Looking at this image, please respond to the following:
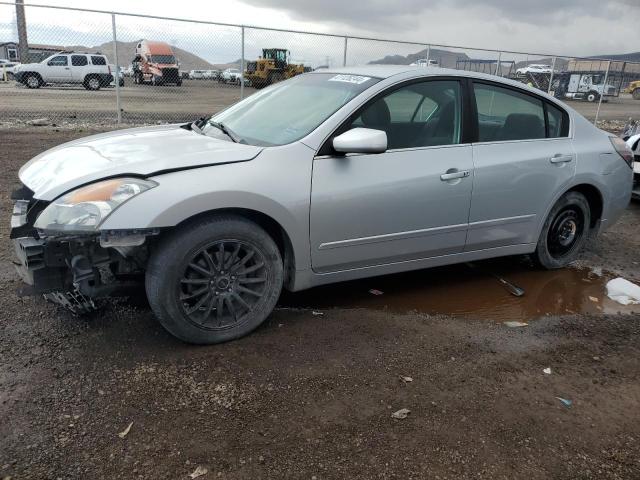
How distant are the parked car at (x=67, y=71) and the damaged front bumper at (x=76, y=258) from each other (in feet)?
67.8

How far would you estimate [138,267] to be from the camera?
10.4 feet

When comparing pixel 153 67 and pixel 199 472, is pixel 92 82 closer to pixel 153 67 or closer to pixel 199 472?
pixel 153 67

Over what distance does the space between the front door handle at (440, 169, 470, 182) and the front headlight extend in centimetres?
199

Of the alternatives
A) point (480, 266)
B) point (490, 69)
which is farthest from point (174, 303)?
point (490, 69)

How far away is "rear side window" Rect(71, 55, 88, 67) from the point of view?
23.2 meters

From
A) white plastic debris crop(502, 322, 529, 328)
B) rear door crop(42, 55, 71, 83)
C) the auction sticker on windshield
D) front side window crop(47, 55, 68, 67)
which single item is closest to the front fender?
the auction sticker on windshield

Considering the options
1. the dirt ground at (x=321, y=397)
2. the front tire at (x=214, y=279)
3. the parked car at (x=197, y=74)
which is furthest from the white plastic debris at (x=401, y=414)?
the parked car at (x=197, y=74)

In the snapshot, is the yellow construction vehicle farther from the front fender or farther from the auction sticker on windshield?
the front fender

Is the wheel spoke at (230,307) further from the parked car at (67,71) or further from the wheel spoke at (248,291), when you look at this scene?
the parked car at (67,71)

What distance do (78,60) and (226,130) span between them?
916 inches

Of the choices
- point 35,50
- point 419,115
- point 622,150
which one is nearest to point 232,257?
point 419,115

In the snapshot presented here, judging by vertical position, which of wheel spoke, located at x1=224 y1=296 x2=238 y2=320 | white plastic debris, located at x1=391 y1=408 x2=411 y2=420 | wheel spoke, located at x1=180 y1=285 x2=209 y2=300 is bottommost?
white plastic debris, located at x1=391 y1=408 x2=411 y2=420

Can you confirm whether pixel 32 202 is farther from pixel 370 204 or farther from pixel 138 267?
pixel 370 204

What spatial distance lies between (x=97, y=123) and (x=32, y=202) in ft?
33.0
